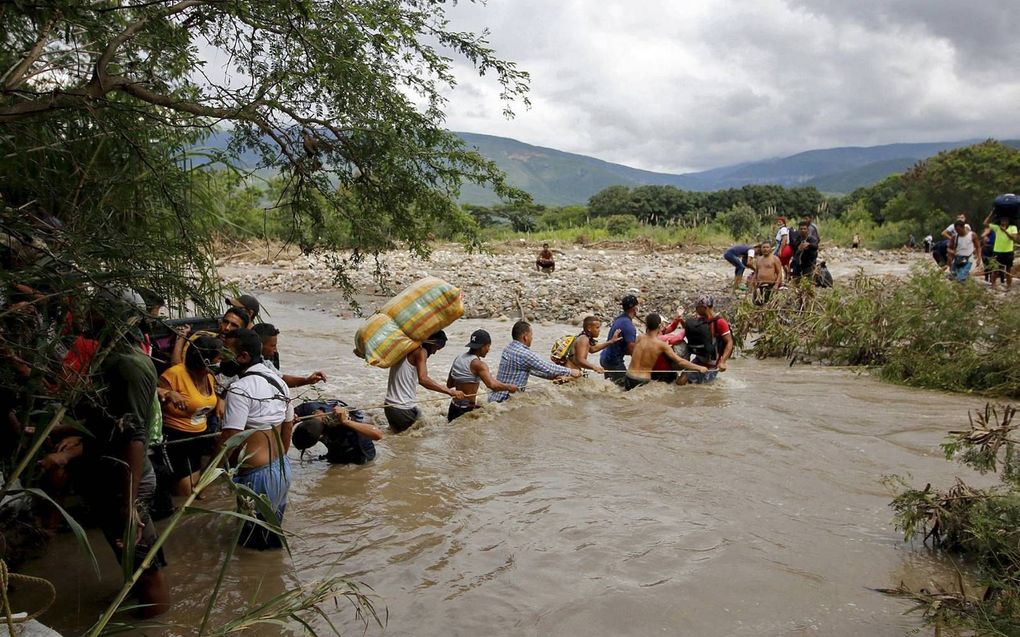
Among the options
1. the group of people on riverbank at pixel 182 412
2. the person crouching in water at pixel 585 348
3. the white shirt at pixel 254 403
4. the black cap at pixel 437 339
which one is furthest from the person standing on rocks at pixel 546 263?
the white shirt at pixel 254 403

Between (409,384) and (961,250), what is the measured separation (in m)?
11.3

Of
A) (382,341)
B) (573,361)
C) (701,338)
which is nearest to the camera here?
(382,341)

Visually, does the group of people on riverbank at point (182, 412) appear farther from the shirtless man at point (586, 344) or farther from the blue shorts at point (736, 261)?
the blue shorts at point (736, 261)

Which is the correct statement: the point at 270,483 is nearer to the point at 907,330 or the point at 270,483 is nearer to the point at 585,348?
the point at 585,348

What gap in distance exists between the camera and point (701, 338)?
32.4ft

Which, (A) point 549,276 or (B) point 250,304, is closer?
(B) point 250,304

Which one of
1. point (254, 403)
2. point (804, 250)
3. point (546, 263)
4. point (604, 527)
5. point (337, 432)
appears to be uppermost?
point (804, 250)

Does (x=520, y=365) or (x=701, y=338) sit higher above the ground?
(x=701, y=338)

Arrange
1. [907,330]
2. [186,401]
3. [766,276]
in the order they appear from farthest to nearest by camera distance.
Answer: [766,276]
[907,330]
[186,401]

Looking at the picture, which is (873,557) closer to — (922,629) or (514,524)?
(922,629)

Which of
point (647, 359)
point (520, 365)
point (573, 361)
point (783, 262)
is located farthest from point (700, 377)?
point (783, 262)

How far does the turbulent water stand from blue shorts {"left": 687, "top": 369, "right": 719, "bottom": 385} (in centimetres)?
62

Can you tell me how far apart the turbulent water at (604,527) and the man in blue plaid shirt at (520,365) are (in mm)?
280

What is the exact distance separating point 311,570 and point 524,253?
22.9m
